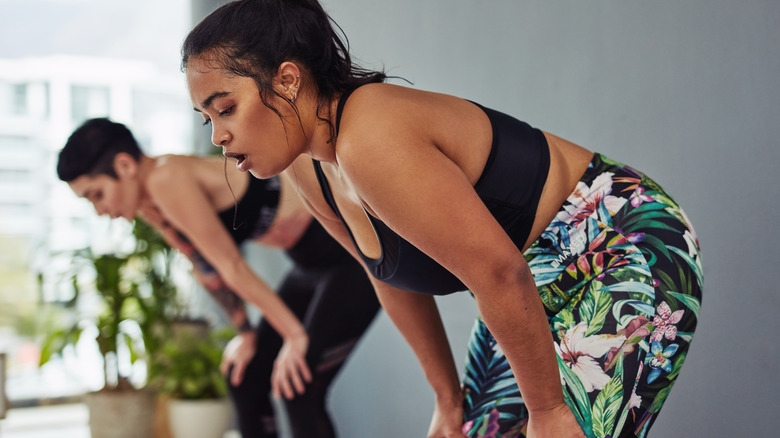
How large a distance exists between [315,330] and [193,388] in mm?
1589

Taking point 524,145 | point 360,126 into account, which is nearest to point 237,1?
point 360,126

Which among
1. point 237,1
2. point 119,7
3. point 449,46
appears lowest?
point 237,1

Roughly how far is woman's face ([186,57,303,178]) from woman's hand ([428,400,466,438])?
0.56m

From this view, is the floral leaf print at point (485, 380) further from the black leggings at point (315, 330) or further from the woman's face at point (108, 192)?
the woman's face at point (108, 192)

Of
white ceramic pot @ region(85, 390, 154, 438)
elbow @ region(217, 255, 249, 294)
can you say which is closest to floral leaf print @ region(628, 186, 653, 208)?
elbow @ region(217, 255, 249, 294)

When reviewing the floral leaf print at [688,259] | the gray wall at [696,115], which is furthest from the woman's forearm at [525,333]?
the gray wall at [696,115]

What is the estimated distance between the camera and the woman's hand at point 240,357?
2.04 m

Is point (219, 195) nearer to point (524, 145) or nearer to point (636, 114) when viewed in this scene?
point (636, 114)

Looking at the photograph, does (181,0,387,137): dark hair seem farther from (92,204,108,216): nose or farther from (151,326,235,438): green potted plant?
(151,326,235,438): green potted plant

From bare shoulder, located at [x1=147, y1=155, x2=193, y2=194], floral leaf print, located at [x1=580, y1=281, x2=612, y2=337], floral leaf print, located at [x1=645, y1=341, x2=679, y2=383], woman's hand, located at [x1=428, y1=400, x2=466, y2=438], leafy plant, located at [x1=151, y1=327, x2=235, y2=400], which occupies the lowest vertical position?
leafy plant, located at [x1=151, y1=327, x2=235, y2=400]

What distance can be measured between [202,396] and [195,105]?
8.85 feet

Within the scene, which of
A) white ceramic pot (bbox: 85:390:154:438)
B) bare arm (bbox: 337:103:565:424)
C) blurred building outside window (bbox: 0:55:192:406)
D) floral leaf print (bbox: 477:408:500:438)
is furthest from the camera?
blurred building outside window (bbox: 0:55:192:406)

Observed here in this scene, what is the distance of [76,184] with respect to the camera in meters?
2.14

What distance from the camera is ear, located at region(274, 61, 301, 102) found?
33.1 inches
